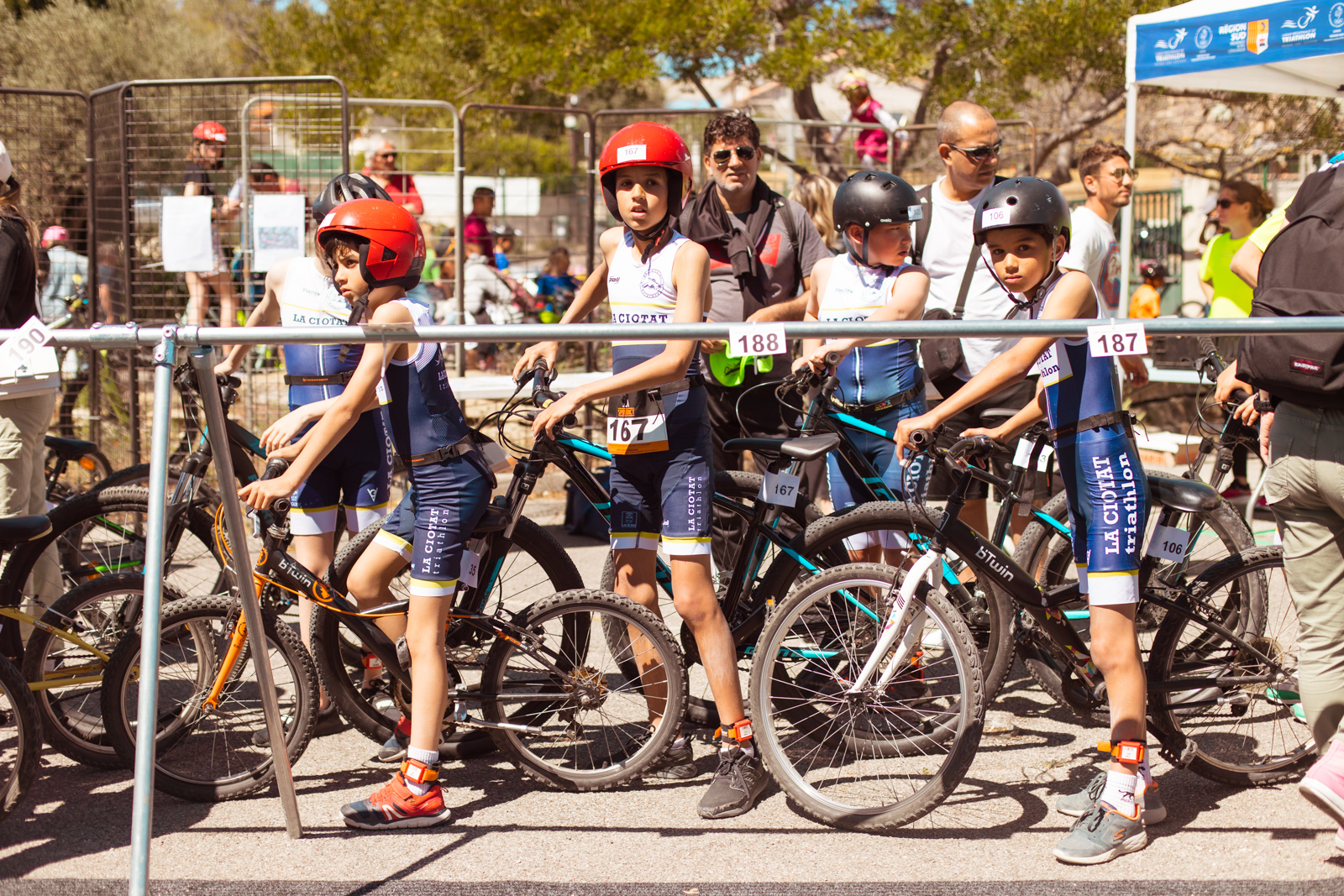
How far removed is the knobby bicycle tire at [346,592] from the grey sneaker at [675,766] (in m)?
0.65

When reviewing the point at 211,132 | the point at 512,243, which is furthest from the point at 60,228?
the point at 512,243

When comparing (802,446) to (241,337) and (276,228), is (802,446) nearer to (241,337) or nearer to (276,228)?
(241,337)

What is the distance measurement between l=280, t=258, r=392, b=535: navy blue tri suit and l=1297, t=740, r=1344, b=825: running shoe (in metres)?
3.26

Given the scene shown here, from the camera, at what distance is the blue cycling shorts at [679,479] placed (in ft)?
13.3

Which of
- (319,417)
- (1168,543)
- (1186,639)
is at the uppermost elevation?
(319,417)

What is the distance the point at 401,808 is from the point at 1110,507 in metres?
2.36

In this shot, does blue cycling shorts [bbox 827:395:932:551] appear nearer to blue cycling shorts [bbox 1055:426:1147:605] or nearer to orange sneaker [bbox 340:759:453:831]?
blue cycling shorts [bbox 1055:426:1147:605]

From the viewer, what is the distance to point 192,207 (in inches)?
319

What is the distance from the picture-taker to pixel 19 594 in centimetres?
464

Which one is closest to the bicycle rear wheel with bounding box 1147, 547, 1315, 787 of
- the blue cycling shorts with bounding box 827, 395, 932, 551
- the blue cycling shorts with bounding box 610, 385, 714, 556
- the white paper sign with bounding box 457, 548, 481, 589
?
the blue cycling shorts with bounding box 827, 395, 932, 551

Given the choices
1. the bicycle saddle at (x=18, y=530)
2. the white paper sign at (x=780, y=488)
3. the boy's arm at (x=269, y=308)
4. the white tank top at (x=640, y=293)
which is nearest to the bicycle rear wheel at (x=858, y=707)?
the white paper sign at (x=780, y=488)

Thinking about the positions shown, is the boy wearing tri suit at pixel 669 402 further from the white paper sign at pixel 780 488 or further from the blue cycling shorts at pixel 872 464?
the blue cycling shorts at pixel 872 464

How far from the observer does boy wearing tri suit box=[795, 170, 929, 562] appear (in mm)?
4668

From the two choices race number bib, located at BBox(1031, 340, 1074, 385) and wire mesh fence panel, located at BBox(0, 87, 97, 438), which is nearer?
race number bib, located at BBox(1031, 340, 1074, 385)
